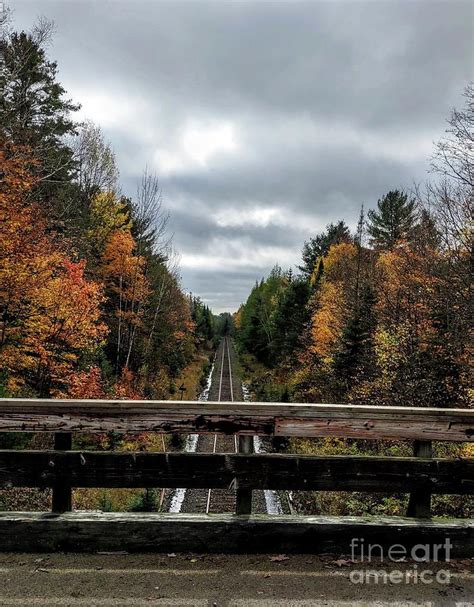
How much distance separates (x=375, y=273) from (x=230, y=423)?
93.9 ft

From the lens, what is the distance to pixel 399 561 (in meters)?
3.37

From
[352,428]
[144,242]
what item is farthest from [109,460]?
[144,242]

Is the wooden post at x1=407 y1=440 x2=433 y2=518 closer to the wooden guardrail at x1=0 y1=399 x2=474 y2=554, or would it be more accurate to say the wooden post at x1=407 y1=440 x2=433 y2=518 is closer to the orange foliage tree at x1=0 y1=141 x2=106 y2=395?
the wooden guardrail at x1=0 y1=399 x2=474 y2=554

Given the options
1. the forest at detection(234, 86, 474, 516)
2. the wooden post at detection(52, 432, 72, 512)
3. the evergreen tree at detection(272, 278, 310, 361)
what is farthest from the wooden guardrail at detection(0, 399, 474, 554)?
the evergreen tree at detection(272, 278, 310, 361)

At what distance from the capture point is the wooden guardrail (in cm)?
344

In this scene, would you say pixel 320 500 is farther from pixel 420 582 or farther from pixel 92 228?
pixel 92 228

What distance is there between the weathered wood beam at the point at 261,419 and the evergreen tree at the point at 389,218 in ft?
130

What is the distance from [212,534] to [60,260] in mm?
13847

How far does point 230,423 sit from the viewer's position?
11.8ft

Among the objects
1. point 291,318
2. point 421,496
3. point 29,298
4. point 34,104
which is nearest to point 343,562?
point 421,496

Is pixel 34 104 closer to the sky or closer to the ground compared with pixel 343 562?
closer to the sky

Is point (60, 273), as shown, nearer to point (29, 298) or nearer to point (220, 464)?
point (29, 298)

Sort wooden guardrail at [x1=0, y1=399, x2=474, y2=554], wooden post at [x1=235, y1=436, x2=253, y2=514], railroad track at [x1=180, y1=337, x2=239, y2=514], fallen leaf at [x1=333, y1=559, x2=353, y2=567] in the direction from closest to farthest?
fallen leaf at [x1=333, y1=559, x2=353, y2=567], wooden guardrail at [x1=0, y1=399, x2=474, y2=554], wooden post at [x1=235, y1=436, x2=253, y2=514], railroad track at [x1=180, y1=337, x2=239, y2=514]

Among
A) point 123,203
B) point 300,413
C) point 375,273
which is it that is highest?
→ point 123,203
